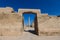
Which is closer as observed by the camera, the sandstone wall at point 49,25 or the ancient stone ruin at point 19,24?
the ancient stone ruin at point 19,24

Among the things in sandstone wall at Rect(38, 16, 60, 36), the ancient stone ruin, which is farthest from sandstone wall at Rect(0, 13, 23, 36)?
sandstone wall at Rect(38, 16, 60, 36)

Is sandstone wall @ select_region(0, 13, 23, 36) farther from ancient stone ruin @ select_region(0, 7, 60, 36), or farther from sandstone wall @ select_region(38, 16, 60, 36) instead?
sandstone wall @ select_region(38, 16, 60, 36)

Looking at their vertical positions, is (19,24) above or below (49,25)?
above

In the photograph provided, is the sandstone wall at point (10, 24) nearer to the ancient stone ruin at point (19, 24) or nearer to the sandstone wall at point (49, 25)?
the ancient stone ruin at point (19, 24)

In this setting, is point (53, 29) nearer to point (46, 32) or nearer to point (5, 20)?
→ point (46, 32)

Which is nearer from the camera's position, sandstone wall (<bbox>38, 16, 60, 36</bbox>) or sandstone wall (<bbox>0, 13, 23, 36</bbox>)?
sandstone wall (<bbox>0, 13, 23, 36</bbox>)

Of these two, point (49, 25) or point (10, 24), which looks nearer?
point (10, 24)

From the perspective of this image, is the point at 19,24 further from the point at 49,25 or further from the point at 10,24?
the point at 49,25

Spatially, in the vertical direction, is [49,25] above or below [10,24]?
below

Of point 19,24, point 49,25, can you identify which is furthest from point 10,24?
point 49,25

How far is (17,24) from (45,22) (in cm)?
357

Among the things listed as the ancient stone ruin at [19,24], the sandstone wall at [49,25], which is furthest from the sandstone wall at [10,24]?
the sandstone wall at [49,25]

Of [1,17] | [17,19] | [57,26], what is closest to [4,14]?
[1,17]

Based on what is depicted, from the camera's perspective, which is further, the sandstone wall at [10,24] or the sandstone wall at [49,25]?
the sandstone wall at [49,25]
